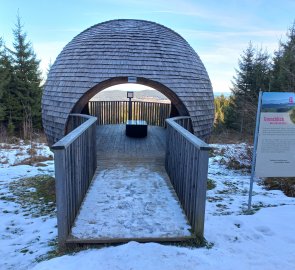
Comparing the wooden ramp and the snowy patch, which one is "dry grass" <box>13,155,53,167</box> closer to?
the wooden ramp

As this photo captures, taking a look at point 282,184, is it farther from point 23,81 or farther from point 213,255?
point 23,81

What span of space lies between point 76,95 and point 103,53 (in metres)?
1.46

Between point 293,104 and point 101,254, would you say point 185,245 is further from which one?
point 293,104

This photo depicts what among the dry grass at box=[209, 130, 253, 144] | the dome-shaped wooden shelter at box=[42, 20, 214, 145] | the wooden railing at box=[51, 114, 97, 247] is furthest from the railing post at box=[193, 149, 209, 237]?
the dry grass at box=[209, 130, 253, 144]

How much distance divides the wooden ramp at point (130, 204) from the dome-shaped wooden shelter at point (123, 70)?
1.66 meters

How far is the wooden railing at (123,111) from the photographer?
12523mm

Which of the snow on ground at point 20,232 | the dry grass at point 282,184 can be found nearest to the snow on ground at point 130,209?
the snow on ground at point 20,232

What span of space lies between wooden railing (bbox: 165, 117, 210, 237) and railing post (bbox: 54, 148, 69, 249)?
172 cm

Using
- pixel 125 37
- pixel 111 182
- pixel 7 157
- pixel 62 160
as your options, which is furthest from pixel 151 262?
pixel 7 157

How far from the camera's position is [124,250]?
329 cm

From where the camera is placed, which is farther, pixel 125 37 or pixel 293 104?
pixel 125 37

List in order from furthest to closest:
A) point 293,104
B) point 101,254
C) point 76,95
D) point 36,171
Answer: point 36,171, point 76,95, point 293,104, point 101,254

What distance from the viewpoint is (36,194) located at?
6.51m

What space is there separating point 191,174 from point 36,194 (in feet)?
13.9
